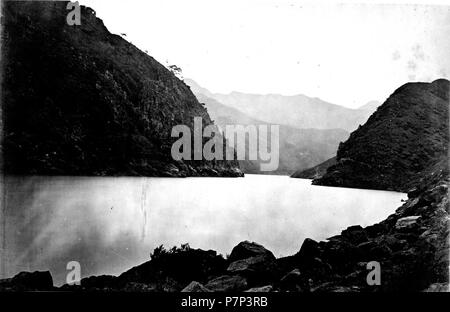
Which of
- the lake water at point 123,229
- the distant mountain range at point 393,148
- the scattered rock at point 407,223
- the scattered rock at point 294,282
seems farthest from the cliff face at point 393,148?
the scattered rock at point 294,282

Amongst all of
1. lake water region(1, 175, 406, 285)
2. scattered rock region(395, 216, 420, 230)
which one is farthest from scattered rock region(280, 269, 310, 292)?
scattered rock region(395, 216, 420, 230)

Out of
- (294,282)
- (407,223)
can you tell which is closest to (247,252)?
(294,282)

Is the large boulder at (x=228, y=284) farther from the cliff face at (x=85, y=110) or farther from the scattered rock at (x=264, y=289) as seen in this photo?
the cliff face at (x=85, y=110)

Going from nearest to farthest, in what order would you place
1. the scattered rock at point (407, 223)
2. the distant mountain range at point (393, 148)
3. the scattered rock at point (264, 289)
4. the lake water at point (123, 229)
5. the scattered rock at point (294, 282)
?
the scattered rock at point (264, 289) < the scattered rock at point (294, 282) < the lake water at point (123, 229) < the scattered rock at point (407, 223) < the distant mountain range at point (393, 148)

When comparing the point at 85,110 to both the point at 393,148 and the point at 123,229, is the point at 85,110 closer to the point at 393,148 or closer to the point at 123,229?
the point at 123,229

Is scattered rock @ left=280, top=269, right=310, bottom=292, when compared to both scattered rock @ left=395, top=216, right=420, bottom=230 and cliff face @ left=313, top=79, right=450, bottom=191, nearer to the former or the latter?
scattered rock @ left=395, top=216, right=420, bottom=230
